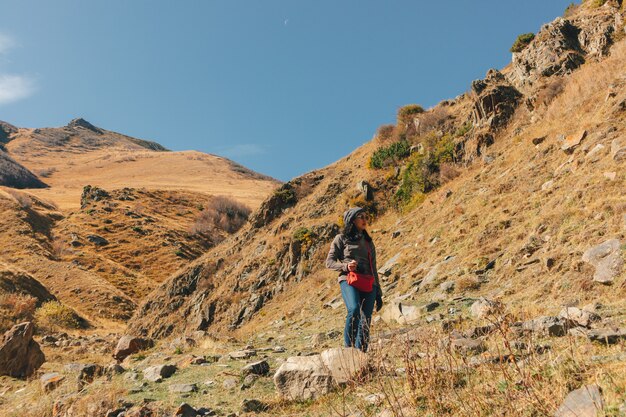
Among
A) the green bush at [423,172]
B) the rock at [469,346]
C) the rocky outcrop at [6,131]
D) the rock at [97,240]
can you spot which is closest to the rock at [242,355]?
the rock at [469,346]

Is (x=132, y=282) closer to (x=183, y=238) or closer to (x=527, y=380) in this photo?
(x=183, y=238)

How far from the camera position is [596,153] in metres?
10.8

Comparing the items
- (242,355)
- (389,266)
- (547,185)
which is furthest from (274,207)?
(242,355)

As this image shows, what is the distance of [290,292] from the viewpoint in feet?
63.8

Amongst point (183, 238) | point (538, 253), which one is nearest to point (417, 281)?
point (538, 253)

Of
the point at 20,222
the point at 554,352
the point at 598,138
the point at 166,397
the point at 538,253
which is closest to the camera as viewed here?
the point at 554,352

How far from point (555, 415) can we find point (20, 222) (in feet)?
210

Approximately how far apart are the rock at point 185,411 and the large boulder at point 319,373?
3.42 ft

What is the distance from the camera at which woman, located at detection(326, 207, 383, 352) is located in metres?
5.72

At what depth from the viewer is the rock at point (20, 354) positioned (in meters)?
9.78

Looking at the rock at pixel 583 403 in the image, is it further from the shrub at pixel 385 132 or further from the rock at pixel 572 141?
the shrub at pixel 385 132

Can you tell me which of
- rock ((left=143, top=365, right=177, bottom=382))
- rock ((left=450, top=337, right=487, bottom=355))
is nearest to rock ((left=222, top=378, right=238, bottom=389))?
rock ((left=143, top=365, right=177, bottom=382))

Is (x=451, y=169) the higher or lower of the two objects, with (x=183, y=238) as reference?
lower

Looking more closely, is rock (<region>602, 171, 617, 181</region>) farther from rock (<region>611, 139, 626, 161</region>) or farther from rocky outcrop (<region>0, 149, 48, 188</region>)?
rocky outcrop (<region>0, 149, 48, 188</region>)
